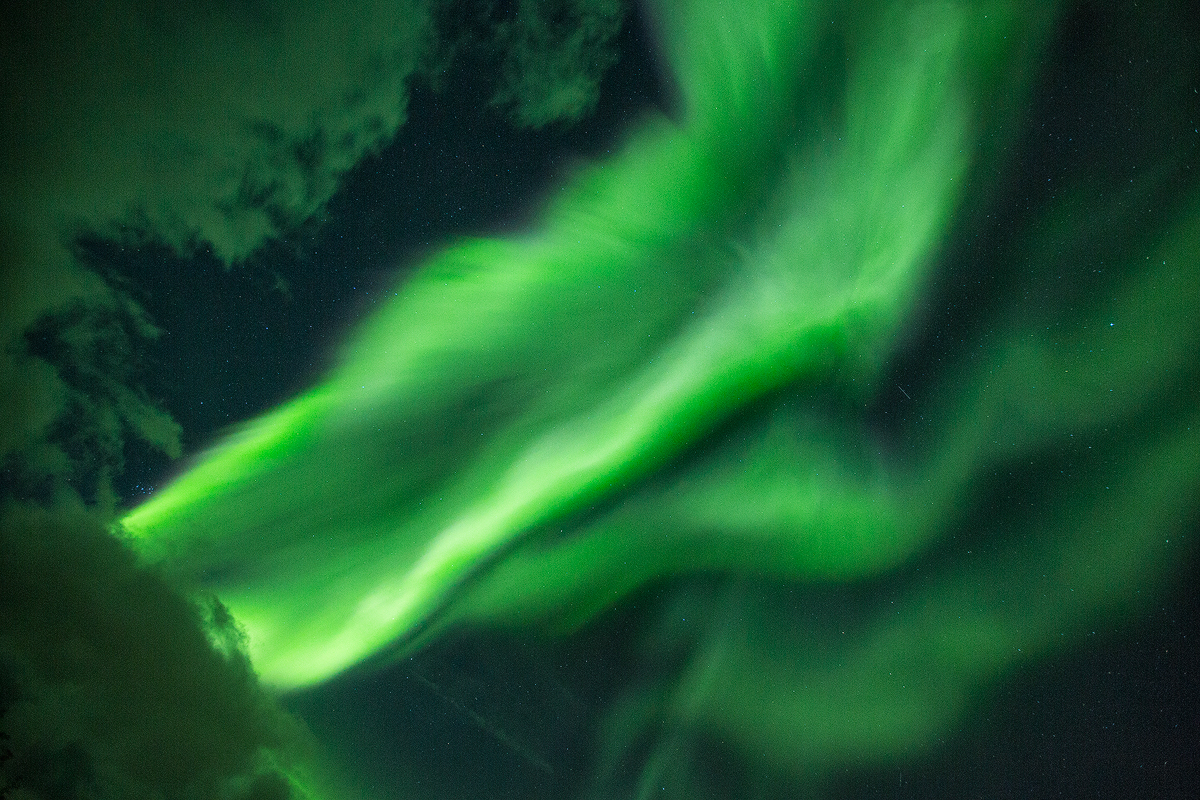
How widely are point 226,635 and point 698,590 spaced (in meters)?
3.09

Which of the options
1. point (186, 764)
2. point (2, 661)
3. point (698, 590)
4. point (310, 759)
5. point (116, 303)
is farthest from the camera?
point (698, 590)

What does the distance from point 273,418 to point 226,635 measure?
146 cm

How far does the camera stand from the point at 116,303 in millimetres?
4090

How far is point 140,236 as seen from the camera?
399 cm

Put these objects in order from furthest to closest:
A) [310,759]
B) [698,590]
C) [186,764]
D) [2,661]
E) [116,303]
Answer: [698,590] → [310,759] → [186,764] → [116,303] → [2,661]

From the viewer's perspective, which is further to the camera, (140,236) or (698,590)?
(698,590)

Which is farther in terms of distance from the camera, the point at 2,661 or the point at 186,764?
the point at 186,764

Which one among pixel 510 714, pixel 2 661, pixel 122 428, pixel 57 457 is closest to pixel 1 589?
pixel 2 661

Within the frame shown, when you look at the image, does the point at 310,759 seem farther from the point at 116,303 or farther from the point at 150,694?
the point at 116,303

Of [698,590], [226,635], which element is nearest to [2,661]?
[226,635]

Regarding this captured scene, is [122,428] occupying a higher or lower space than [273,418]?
higher

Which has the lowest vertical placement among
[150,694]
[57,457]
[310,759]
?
[310,759]

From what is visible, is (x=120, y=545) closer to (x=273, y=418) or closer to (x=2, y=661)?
(x=2, y=661)

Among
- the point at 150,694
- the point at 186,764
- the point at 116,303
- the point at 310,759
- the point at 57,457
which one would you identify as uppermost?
the point at 116,303
